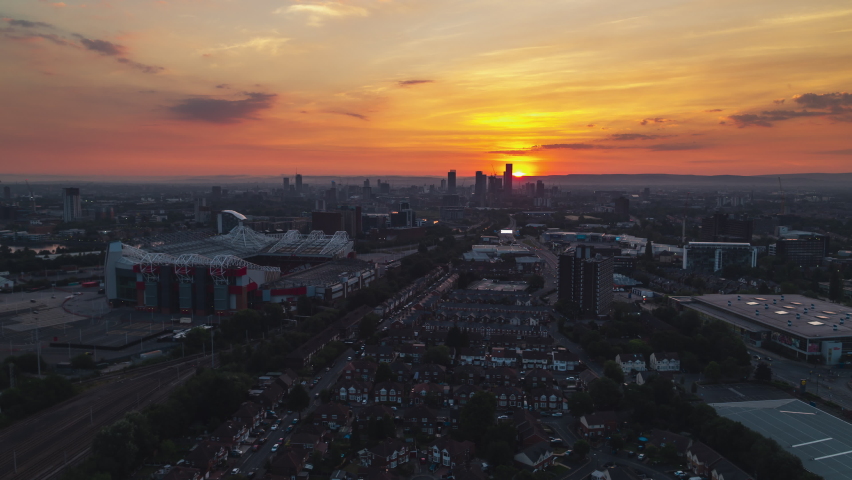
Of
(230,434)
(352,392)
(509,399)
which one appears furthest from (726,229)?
(230,434)

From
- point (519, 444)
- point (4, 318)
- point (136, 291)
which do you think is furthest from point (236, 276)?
point (519, 444)

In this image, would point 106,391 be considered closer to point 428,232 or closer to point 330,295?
point 330,295

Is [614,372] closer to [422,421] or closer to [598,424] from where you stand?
[598,424]

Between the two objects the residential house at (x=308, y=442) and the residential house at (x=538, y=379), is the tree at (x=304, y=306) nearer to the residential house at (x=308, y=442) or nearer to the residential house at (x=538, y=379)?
the residential house at (x=538, y=379)

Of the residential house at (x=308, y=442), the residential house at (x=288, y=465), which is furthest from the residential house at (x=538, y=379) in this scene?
the residential house at (x=288, y=465)

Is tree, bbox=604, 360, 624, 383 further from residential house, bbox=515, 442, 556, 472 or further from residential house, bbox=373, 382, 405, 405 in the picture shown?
residential house, bbox=373, 382, 405, 405

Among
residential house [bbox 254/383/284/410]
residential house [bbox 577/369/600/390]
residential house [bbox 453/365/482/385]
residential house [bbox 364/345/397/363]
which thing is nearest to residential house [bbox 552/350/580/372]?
residential house [bbox 577/369/600/390]

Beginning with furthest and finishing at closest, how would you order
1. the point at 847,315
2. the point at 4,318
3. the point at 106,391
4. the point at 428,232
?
1. the point at 428,232
2. the point at 4,318
3. the point at 847,315
4. the point at 106,391

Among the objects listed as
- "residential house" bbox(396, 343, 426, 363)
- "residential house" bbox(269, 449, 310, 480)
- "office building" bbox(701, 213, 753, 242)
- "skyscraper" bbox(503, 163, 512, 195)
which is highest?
"skyscraper" bbox(503, 163, 512, 195)
